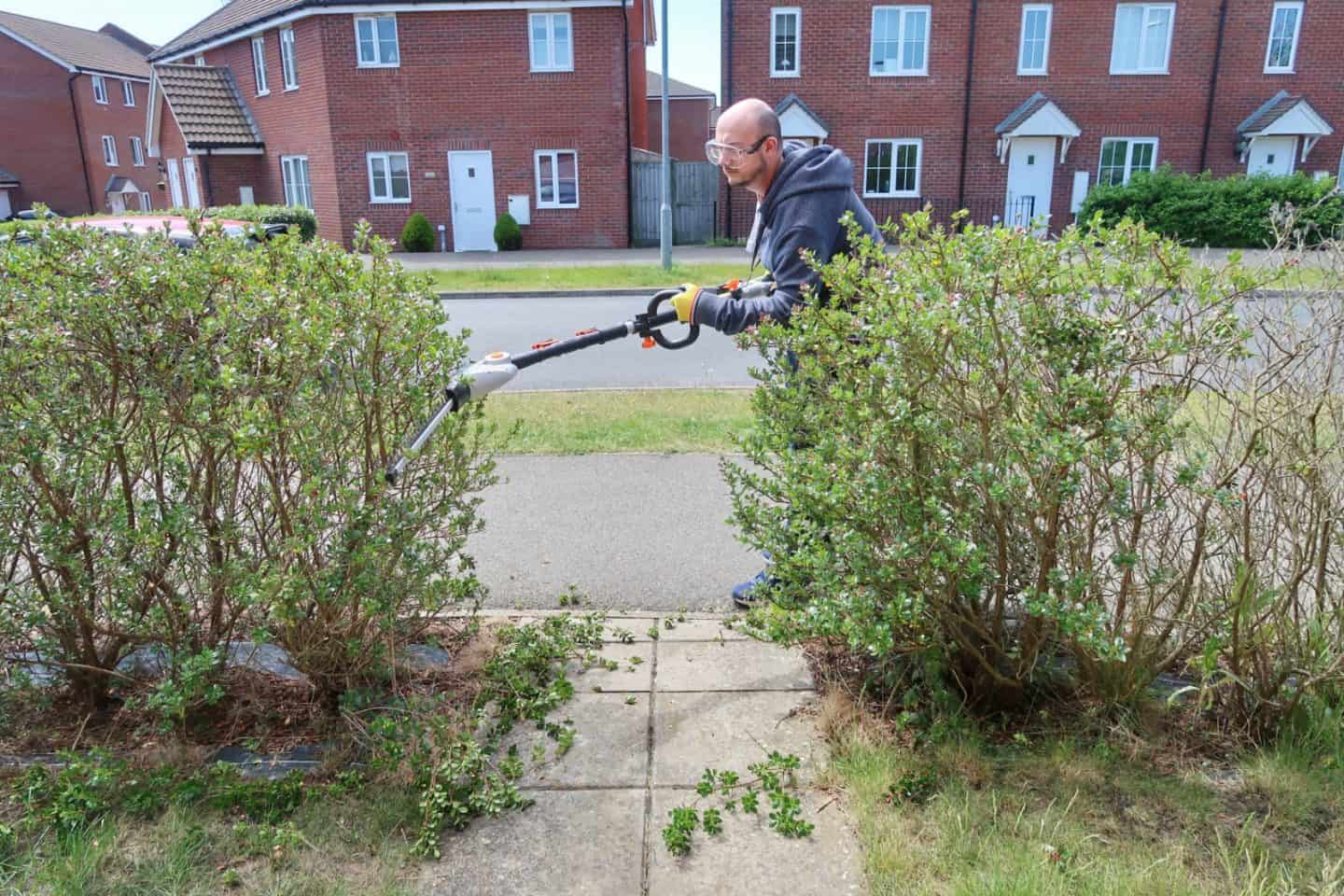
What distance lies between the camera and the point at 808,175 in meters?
3.74

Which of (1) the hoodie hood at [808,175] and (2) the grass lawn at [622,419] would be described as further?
(2) the grass lawn at [622,419]

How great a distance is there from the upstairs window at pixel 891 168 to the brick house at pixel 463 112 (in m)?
6.47

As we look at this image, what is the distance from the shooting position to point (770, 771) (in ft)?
9.47

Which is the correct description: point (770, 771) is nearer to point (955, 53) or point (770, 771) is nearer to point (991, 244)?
point (991, 244)

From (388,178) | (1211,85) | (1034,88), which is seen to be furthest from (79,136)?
(1211,85)

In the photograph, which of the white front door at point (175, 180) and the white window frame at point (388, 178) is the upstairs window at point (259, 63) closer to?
the white window frame at point (388, 178)

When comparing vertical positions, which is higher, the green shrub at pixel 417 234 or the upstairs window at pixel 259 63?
the upstairs window at pixel 259 63

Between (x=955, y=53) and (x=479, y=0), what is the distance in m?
12.2

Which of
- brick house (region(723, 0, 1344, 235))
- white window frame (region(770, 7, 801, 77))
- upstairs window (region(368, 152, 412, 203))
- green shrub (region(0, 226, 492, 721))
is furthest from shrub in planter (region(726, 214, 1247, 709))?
upstairs window (region(368, 152, 412, 203))

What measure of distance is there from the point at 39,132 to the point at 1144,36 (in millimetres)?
42447

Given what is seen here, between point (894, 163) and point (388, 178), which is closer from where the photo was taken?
point (388, 178)

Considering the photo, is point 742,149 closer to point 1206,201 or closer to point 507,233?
point 507,233

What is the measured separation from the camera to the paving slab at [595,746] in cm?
294

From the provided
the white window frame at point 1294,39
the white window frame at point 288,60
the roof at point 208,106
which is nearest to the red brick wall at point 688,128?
the roof at point 208,106
